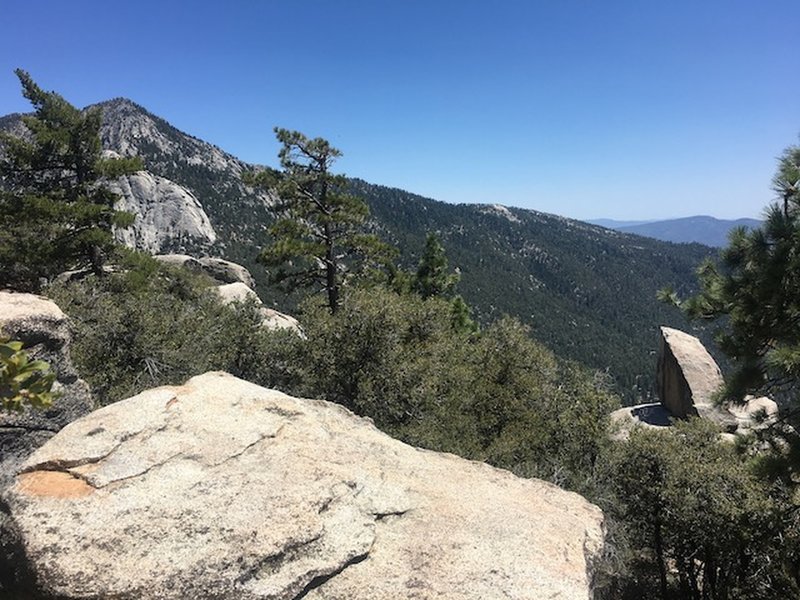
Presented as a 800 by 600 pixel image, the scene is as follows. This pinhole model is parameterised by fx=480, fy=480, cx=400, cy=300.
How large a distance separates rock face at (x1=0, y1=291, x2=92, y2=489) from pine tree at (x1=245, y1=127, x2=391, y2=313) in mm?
14033

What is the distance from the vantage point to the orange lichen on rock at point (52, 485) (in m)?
4.83

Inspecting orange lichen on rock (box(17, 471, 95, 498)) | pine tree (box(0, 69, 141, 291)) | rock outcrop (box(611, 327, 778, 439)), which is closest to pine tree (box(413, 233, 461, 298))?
rock outcrop (box(611, 327, 778, 439))

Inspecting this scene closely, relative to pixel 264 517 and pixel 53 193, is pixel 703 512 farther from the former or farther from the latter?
pixel 53 193

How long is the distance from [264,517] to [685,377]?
101ft

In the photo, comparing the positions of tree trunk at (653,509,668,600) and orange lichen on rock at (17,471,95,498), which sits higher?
orange lichen on rock at (17,471,95,498)

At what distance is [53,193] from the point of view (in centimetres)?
1977

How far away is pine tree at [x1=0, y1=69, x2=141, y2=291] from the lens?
1927 cm

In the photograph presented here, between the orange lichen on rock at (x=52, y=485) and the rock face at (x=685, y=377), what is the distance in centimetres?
2984

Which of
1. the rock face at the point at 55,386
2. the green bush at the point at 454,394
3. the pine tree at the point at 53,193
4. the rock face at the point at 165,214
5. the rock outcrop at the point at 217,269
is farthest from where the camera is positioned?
the rock face at the point at 165,214

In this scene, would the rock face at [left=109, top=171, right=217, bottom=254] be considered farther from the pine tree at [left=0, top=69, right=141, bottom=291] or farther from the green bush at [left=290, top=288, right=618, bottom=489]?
the green bush at [left=290, top=288, right=618, bottom=489]

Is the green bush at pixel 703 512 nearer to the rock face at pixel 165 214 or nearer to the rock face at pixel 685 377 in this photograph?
the rock face at pixel 685 377

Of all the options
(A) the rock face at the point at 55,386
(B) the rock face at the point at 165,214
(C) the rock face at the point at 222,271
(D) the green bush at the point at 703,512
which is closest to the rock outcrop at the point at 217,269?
(C) the rock face at the point at 222,271

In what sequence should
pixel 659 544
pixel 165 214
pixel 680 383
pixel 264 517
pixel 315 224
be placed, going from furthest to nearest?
pixel 165 214, pixel 680 383, pixel 315 224, pixel 659 544, pixel 264 517

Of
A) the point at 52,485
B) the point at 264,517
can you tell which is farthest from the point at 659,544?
the point at 52,485
